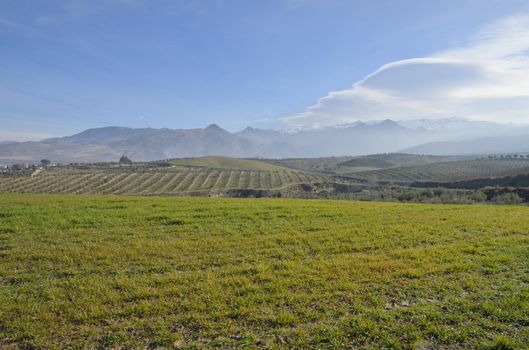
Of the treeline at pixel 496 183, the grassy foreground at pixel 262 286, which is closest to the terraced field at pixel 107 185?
the treeline at pixel 496 183

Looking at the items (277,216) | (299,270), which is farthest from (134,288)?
(277,216)

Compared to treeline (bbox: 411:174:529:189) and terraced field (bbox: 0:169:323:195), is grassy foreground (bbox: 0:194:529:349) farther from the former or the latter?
terraced field (bbox: 0:169:323:195)

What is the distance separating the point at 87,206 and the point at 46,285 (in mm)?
12067

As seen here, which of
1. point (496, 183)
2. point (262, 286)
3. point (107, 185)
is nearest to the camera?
point (262, 286)

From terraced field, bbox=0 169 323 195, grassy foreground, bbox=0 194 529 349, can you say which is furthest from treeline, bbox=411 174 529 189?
grassy foreground, bbox=0 194 529 349

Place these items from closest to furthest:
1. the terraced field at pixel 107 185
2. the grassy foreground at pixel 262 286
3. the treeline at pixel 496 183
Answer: the grassy foreground at pixel 262 286 < the treeline at pixel 496 183 < the terraced field at pixel 107 185

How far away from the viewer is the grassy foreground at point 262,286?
579 centimetres

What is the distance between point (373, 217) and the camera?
640 inches

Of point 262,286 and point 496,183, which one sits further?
point 496,183

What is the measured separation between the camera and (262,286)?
7621mm

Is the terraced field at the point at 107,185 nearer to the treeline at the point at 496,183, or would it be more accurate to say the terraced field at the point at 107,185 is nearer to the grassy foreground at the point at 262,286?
the treeline at the point at 496,183

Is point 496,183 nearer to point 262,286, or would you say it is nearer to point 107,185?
point 262,286

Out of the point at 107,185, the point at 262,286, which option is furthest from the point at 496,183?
the point at 107,185

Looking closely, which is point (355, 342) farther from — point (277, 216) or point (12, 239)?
point (12, 239)
